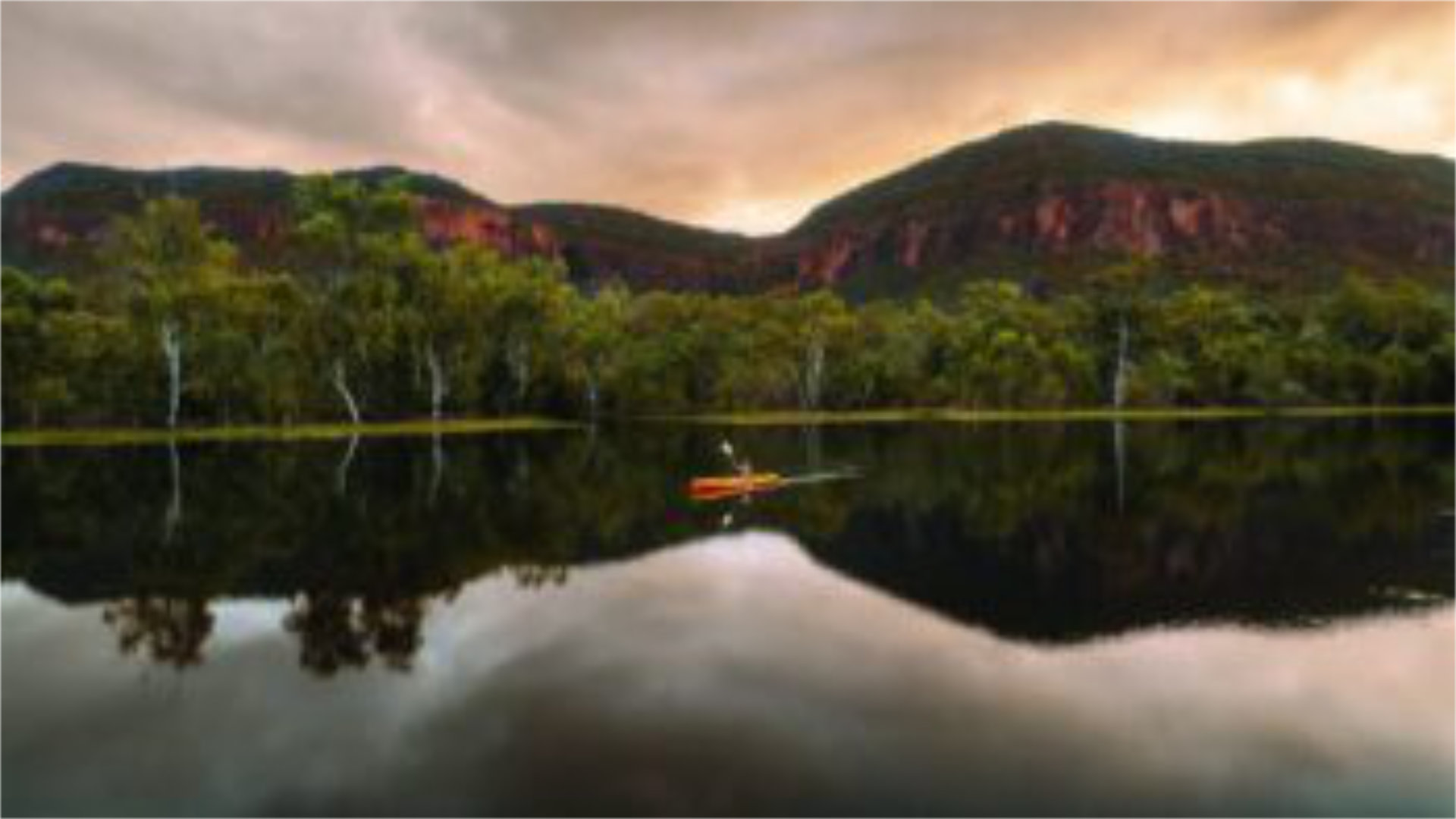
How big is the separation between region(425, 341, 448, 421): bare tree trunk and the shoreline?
172cm

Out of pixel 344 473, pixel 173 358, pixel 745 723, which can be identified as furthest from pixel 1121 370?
pixel 745 723

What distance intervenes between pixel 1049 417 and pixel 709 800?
403 feet

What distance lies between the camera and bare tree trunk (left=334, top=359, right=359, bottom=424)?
4161 inches

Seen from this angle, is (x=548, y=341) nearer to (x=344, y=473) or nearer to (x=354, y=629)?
(x=344, y=473)

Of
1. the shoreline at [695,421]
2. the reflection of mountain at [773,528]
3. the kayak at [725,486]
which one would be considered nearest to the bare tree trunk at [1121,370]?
the shoreline at [695,421]

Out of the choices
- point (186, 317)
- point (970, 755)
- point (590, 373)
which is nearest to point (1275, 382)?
point (590, 373)

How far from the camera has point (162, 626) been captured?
101 ft

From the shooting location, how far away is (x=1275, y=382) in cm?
15075

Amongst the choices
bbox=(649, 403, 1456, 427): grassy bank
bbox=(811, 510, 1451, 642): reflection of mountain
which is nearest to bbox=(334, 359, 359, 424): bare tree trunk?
bbox=(649, 403, 1456, 427): grassy bank

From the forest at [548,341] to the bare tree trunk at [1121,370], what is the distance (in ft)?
1.78

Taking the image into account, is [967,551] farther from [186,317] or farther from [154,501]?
[186,317]

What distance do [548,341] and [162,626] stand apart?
97317 mm

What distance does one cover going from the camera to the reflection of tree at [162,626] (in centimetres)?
2805

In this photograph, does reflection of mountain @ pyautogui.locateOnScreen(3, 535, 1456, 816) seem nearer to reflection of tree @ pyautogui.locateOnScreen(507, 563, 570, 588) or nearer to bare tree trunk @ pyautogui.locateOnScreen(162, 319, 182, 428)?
reflection of tree @ pyautogui.locateOnScreen(507, 563, 570, 588)
